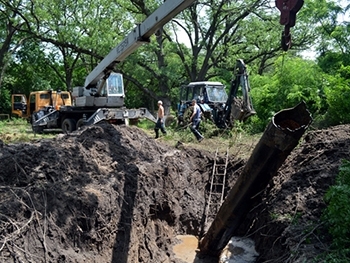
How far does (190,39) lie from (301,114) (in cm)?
1965

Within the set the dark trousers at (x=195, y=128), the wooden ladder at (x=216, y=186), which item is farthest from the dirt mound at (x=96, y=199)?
the dark trousers at (x=195, y=128)

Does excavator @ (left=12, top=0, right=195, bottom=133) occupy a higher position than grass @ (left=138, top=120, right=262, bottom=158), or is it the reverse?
excavator @ (left=12, top=0, right=195, bottom=133)

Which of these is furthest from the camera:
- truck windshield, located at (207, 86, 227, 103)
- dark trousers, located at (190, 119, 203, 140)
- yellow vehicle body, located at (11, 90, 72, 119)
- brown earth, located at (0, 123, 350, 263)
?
yellow vehicle body, located at (11, 90, 72, 119)

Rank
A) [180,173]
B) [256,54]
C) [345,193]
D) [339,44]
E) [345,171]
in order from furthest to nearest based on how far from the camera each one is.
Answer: [256,54]
[339,44]
[180,173]
[345,171]
[345,193]

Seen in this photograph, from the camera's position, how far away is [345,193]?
456cm

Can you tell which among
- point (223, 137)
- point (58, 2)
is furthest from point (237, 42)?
point (223, 137)

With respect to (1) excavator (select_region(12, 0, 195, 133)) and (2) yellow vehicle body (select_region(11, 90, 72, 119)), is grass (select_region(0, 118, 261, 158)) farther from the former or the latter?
(2) yellow vehicle body (select_region(11, 90, 72, 119))

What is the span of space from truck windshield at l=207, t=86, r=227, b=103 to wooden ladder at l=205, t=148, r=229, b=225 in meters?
5.45

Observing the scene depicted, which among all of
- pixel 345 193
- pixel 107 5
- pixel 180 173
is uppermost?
pixel 107 5

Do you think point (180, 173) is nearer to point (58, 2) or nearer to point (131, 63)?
point (131, 63)

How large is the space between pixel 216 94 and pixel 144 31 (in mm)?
8360

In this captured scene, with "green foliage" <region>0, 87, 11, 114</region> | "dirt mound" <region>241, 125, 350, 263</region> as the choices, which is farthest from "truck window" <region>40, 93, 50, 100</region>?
"dirt mound" <region>241, 125, 350, 263</region>

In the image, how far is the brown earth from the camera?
5.24m

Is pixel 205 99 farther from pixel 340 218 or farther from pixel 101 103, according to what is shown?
pixel 340 218
